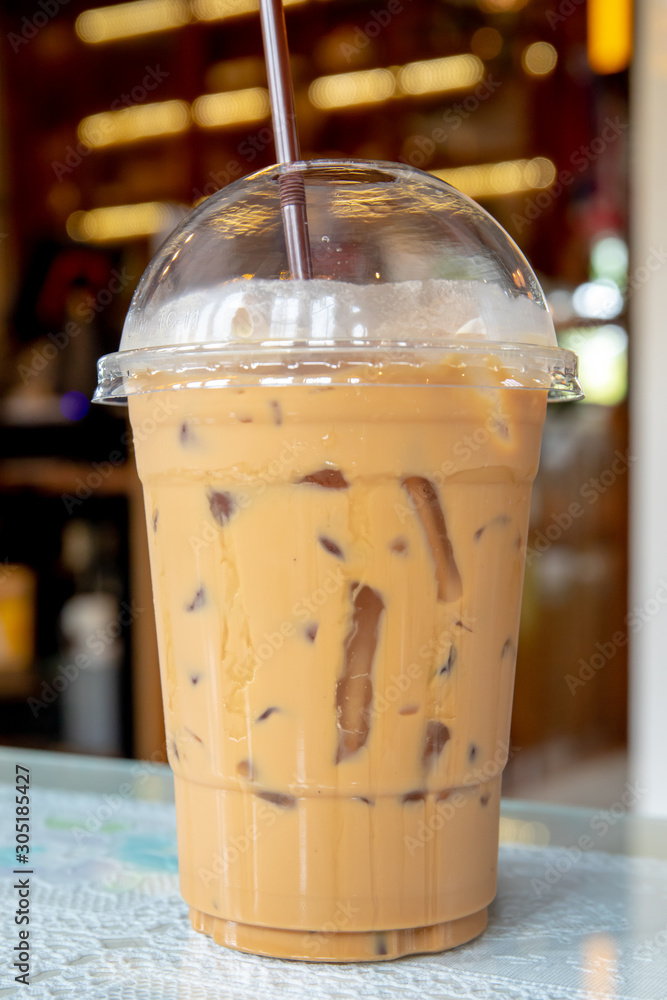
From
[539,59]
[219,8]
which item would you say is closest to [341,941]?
[539,59]

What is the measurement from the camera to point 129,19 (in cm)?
Answer: 351

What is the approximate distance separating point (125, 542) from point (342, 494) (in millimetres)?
2683

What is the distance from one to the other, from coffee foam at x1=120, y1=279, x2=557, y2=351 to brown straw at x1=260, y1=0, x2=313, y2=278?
0.08 ft

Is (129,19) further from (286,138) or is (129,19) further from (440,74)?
(286,138)

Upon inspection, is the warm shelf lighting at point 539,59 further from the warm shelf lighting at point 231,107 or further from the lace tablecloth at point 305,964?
the lace tablecloth at point 305,964

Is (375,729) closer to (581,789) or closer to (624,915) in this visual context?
(624,915)

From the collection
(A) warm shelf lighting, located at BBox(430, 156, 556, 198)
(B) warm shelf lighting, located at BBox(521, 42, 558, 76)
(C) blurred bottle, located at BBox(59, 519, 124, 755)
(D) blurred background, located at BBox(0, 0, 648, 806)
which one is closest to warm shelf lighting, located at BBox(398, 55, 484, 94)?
(D) blurred background, located at BBox(0, 0, 648, 806)

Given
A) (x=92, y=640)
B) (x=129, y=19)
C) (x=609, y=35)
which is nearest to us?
(x=609, y=35)

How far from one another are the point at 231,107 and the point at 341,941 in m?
3.19

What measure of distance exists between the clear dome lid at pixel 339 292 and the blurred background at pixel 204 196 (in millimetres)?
2267

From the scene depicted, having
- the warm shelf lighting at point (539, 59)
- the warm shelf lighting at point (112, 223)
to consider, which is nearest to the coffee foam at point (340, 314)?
the warm shelf lighting at point (539, 59)

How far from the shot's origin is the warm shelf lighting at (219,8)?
11.1 ft

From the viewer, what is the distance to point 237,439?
0.66 meters

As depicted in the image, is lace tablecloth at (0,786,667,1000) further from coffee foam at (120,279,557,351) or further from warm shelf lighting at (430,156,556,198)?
warm shelf lighting at (430,156,556,198)
